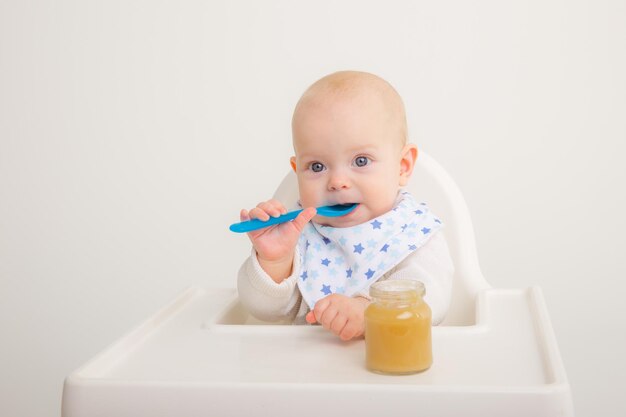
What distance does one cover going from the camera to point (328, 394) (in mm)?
1065

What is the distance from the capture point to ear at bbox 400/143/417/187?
155cm

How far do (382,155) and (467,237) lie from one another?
326mm

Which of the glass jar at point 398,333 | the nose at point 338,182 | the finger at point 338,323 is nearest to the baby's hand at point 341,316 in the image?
the finger at point 338,323

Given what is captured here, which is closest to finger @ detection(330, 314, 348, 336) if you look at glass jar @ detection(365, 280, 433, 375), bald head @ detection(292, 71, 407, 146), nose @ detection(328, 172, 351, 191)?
glass jar @ detection(365, 280, 433, 375)

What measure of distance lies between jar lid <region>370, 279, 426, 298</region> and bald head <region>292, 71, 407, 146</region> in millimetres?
383

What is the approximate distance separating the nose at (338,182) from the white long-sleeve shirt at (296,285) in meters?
0.12

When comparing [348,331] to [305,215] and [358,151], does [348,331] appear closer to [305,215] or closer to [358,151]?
[305,215]

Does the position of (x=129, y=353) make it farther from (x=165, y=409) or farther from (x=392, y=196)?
(x=392, y=196)

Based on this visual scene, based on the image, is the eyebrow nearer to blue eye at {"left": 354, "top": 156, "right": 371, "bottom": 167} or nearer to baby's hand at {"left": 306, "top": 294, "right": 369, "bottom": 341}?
blue eye at {"left": 354, "top": 156, "right": 371, "bottom": 167}

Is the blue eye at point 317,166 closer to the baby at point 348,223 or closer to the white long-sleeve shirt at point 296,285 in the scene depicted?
the baby at point 348,223

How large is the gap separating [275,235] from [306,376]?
301mm

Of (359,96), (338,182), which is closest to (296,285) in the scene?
(338,182)

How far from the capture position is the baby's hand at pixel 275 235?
1.33m

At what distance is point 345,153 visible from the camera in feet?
4.71
